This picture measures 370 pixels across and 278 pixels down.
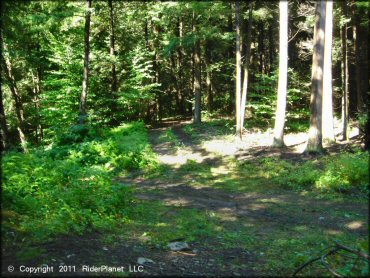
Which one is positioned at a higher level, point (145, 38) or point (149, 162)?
point (145, 38)

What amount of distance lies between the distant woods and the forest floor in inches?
177

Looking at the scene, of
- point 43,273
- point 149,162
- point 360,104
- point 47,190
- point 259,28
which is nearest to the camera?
point 43,273

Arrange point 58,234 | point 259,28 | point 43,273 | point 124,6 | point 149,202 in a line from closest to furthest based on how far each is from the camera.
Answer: point 43,273
point 58,234
point 149,202
point 124,6
point 259,28

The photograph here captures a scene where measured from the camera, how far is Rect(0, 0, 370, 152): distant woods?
17453 mm

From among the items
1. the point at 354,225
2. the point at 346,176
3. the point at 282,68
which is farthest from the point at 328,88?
the point at 354,225

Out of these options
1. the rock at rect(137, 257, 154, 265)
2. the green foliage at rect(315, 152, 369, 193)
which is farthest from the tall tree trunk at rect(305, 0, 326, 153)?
the rock at rect(137, 257, 154, 265)

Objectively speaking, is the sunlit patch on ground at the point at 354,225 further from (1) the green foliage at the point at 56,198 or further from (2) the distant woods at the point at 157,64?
(2) the distant woods at the point at 157,64

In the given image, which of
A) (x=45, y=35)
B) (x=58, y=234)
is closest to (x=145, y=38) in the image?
(x=45, y=35)

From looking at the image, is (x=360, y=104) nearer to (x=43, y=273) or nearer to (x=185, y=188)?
(x=185, y=188)

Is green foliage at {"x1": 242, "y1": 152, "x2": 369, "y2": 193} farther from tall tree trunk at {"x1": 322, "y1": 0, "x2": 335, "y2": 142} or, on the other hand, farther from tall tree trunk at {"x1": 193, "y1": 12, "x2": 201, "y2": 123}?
tall tree trunk at {"x1": 193, "y1": 12, "x2": 201, "y2": 123}

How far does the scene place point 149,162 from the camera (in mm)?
15258

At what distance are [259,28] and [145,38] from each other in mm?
11062

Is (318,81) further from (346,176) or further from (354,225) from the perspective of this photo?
(354,225)

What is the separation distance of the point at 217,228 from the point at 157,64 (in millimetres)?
26083
